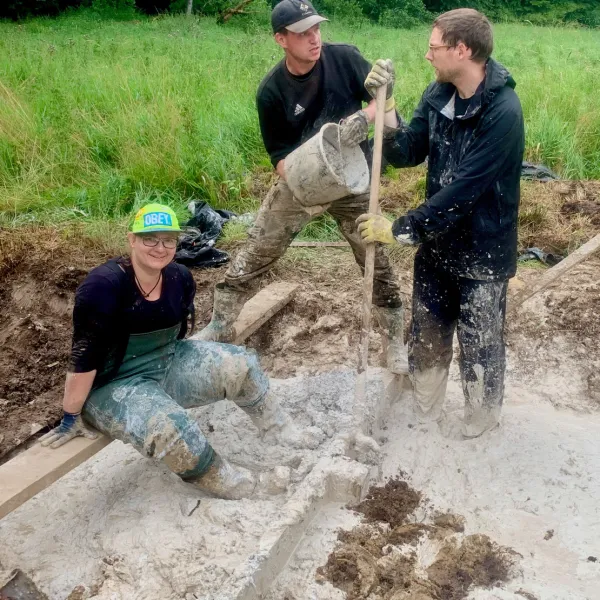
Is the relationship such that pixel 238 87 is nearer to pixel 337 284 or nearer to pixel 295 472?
pixel 337 284

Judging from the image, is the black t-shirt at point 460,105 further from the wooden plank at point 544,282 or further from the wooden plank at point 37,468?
the wooden plank at point 37,468

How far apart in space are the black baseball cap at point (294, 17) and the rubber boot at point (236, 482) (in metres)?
2.11

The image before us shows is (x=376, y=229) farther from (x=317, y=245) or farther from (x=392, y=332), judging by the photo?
(x=317, y=245)

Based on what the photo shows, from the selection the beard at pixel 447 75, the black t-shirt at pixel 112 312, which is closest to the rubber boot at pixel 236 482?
the black t-shirt at pixel 112 312

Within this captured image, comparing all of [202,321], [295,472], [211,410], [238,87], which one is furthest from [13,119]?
[295,472]

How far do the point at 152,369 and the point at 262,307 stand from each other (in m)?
1.43

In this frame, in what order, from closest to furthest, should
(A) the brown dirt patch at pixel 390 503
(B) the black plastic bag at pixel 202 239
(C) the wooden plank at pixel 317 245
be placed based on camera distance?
1. (A) the brown dirt patch at pixel 390 503
2. (B) the black plastic bag at pixel 202 239
3. (C) the wooden plank at pixel 317 245

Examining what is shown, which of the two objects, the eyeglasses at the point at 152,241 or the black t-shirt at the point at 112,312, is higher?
the eyeglasses at the point at 152,241

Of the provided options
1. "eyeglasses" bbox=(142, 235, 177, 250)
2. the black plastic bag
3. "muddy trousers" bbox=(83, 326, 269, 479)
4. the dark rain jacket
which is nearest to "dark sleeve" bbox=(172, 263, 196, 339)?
"muddy trousers" bbox=(83, 326, 269, 479)

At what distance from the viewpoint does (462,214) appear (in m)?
2.81

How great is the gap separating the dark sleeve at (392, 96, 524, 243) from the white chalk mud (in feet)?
3.75

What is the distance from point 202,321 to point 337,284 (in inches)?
40.5

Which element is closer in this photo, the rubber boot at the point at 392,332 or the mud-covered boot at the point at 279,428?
the mud-covered boot at the point at 279,428

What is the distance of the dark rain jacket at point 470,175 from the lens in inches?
107
